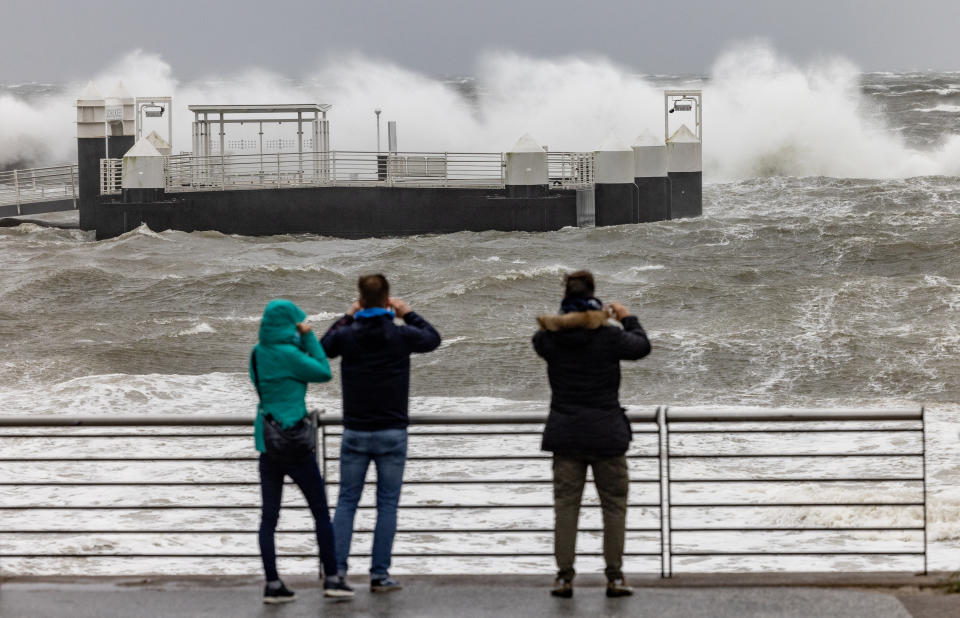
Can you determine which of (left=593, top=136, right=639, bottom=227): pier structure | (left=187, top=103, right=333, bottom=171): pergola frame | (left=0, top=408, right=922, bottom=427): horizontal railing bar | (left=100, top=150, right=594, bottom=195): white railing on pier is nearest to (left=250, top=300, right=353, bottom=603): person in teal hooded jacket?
(left=0, top=408, right=922, bottom=427): horizontal railing bar

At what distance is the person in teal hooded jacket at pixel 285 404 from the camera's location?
18.0 ft

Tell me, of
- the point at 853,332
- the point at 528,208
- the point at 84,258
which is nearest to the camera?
the point at 853,332

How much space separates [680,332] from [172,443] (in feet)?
31.3

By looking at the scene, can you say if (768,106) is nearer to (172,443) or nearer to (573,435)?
(172,443)

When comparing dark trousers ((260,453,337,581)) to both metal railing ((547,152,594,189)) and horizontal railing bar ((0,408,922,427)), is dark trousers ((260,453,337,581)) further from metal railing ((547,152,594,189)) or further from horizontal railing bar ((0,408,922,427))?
metal railing ((547,152,594,189))

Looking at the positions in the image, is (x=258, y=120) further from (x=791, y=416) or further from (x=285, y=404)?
(x=791, y=416)

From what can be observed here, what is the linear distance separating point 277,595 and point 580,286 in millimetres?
1757

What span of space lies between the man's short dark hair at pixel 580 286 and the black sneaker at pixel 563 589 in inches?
46.1

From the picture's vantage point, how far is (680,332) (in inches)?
825

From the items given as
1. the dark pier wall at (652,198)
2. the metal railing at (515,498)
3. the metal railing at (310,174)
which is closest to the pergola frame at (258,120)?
the metal railing at (310,174)

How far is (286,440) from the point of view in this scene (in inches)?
216

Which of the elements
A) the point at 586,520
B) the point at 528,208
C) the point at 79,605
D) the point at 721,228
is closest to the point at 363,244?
the point at 528,208

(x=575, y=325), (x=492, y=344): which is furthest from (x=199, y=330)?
(x=575, y=325)

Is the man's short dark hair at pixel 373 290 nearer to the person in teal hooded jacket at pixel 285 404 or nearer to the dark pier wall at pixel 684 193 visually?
the person in teal hooded jacket at pixel 285 404
